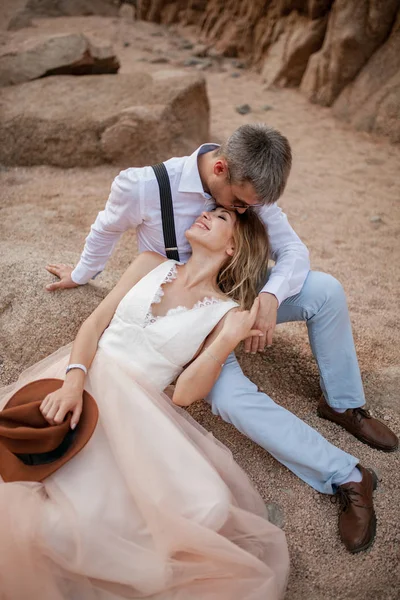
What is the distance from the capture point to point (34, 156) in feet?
16.4

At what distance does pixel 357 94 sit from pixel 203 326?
5.52 metres

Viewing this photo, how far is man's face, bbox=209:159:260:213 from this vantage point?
7.04ft

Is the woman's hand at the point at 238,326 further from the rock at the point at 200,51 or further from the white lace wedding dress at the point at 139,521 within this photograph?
the rock at the point at 200,51

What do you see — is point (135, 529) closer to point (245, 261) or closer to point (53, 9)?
point (245, 261)

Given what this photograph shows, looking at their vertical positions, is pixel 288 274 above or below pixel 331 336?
above

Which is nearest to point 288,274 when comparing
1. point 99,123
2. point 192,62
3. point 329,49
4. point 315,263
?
point 315,263

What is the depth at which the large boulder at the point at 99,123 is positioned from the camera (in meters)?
4.88

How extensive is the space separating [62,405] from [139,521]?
Result: 19.2 inches

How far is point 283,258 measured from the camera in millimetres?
2477

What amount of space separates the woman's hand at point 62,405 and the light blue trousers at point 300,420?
59 centimetres

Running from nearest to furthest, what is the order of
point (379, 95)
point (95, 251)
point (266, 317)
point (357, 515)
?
point (357, 515), point (266, 317), point (95, 251), point (379, 95)

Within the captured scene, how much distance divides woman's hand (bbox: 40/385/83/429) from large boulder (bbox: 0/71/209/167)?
140 inches

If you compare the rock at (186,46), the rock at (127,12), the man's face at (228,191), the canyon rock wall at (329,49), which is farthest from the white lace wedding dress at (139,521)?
the rock at (127,12)

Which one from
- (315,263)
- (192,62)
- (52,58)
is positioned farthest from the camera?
(192,62)
